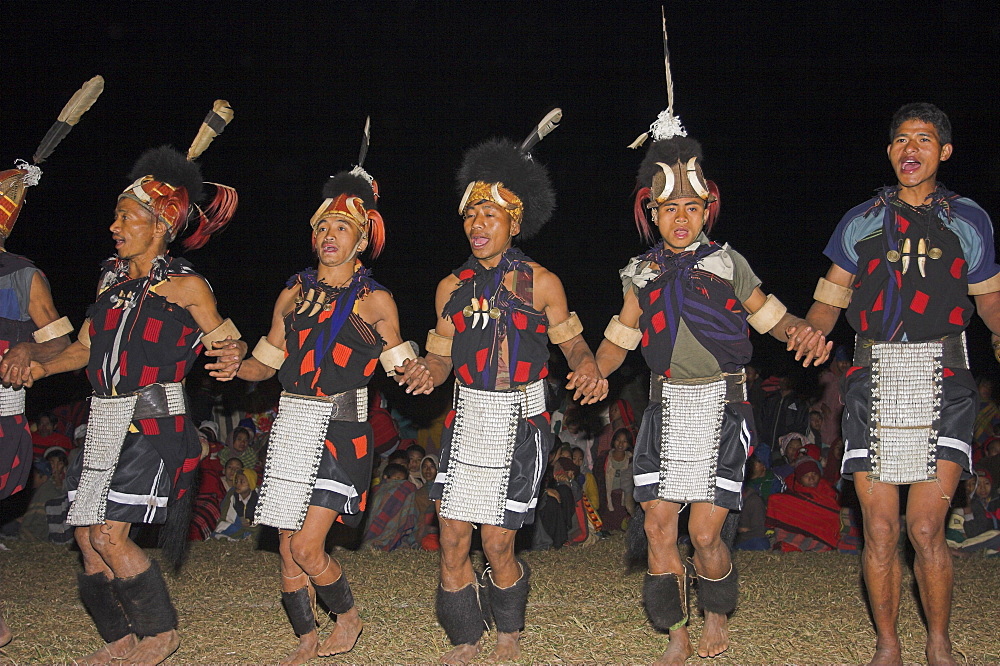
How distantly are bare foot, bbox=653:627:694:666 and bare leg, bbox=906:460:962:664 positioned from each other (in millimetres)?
1001

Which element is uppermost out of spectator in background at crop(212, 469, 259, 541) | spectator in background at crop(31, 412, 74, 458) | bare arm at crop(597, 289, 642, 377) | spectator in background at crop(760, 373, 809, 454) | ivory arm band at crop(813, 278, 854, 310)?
ivory arm band at crop(813, 278, 854, 310)

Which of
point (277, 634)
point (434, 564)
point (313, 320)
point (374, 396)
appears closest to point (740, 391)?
point (313, 320)

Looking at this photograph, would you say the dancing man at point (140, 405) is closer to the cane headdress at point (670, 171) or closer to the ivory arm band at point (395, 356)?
the ivory arm band at point (395, 356)

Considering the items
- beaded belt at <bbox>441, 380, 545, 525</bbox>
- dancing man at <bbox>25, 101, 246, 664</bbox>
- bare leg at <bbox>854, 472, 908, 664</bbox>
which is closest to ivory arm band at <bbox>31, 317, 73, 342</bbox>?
dancing man at <bbox>25, 101, 246, 664</bbox>

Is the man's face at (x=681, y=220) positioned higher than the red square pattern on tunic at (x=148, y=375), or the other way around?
the man's face at (x=681, y=220)

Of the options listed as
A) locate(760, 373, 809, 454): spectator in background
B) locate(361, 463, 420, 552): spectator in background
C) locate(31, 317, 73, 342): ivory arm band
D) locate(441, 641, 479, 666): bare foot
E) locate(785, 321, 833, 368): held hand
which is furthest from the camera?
locate(760, 373, 809, 454): spectator in background

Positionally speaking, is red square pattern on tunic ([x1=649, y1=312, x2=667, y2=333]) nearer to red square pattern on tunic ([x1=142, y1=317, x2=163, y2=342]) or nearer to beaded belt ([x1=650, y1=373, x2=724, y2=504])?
beaded belt ([x1=650, y1=373, x2=724, y2=504])

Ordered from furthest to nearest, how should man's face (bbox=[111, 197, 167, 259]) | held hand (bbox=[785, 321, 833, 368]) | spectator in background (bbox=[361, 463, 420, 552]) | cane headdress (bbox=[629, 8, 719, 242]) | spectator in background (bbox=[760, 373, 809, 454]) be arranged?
spectator in background (bbox=[760, 373, 809, 454]), spectator in background (bbox=[361, 463, 420, 552]), man's face (bbox=[111, 197, 167, 259]), cane headdress (bbox=[629, 8, 719, 242]), held hand (bbox=[785, 321, 833, 368])

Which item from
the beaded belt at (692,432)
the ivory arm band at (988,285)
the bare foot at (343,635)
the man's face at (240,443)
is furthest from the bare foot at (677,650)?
the man's face at (240,443)

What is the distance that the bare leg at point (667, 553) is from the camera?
4312mm

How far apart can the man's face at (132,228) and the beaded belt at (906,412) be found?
3532 millimetres

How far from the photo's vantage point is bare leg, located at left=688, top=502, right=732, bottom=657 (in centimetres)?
433

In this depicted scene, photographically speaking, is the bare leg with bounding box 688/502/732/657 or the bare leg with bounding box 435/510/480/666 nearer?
the bare leg with bounding box 688/502/732/657

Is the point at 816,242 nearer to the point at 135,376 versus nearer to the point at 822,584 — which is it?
the point at 822,584
